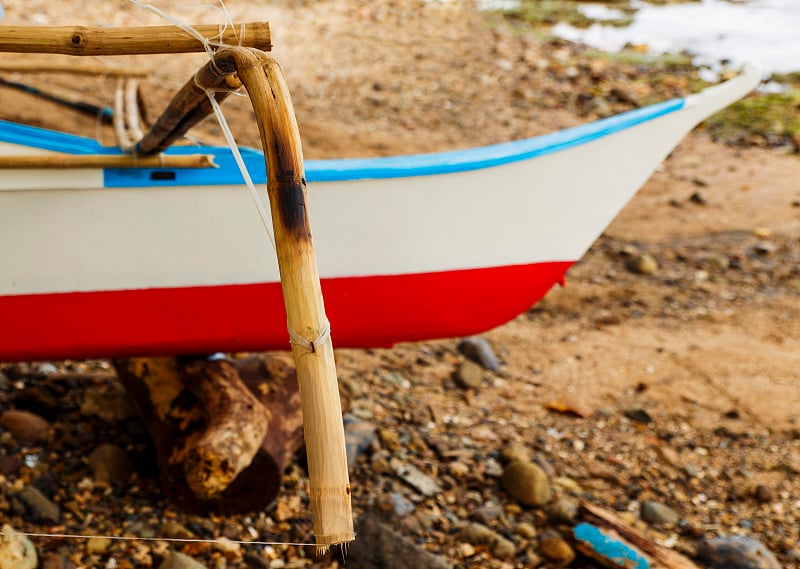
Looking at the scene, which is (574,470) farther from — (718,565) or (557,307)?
(557,307)

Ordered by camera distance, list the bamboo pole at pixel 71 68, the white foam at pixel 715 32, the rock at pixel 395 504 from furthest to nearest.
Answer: the white foam at pixel 715 32 < the bamboo pole at pixel 71 68 < the rock at pixel 395 504

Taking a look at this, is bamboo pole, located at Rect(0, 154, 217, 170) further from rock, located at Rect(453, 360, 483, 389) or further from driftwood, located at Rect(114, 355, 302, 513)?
rock, located at Rect(453, 360, 483, 389)

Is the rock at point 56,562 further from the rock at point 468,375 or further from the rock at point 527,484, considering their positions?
the rock at point 468,375

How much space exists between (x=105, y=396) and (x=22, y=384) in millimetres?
360

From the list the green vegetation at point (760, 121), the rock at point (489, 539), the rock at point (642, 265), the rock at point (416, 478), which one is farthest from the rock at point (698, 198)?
the rock at point (489, 539)

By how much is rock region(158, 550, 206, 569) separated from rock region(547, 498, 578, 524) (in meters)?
1.17

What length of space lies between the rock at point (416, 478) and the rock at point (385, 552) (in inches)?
16.8

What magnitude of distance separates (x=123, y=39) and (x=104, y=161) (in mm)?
751

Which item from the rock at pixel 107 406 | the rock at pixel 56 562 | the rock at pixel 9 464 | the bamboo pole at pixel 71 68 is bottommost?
the rock at pixel 56 562

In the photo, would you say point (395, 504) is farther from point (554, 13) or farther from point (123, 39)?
point (554, 13)

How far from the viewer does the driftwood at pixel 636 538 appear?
8.48ft

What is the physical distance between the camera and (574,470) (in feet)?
10.3

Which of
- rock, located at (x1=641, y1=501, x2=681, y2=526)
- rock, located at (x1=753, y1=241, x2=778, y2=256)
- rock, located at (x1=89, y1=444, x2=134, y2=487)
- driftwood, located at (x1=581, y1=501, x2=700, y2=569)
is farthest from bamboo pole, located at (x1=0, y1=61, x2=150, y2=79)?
rock, located at (x1=753, y1=241, x2=778, y2=256)

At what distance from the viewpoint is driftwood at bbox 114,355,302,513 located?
255cm
